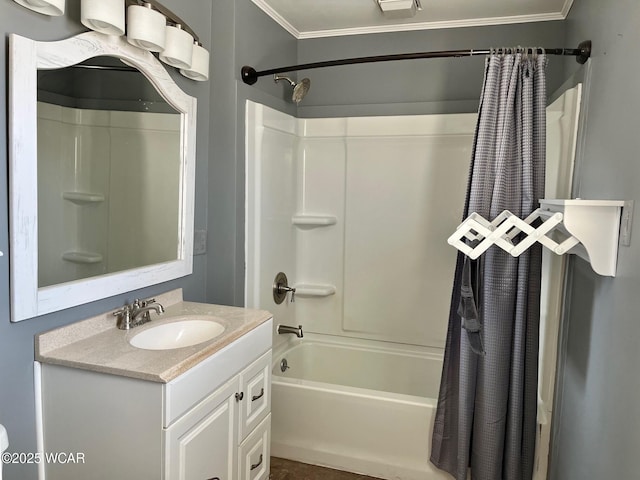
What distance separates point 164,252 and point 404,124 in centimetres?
160

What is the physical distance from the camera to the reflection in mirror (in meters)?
1.49

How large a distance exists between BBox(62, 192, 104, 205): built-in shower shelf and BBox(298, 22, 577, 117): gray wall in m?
1.64

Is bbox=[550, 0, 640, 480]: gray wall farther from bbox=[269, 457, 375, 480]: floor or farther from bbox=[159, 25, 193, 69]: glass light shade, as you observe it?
bbox=[159, 25, 193, 69]: glass light shade

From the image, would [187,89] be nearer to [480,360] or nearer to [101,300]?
[101,300]

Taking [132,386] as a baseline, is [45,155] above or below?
above

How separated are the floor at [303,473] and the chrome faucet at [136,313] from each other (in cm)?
107

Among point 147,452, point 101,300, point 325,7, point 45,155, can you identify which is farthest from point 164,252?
point 325,7

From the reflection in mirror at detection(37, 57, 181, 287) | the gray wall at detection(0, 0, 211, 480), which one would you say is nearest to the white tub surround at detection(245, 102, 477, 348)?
the reflection in mirror at detection(37, 57, 181, 287)

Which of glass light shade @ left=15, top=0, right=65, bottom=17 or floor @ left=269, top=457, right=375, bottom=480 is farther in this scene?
floor @ left=269, top=457, right=375, bottom=480

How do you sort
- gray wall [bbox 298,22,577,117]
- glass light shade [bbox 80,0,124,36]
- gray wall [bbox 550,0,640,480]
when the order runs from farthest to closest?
gray wall [bbox 298,22,577,117], glass light shade [bbox 80,0,124,36], gray wall [bbox 550,0,640,480]

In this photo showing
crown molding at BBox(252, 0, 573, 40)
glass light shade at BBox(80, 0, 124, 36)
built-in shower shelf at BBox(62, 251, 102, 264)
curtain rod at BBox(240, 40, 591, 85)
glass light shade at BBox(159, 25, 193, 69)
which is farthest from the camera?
crown molding at BBox(252, 0, 573, 40)

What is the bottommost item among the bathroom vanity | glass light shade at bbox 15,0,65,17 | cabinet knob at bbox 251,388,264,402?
cabinet knob at bbox 251,388,264,402

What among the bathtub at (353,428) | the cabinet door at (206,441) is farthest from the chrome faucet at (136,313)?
the bathtub at (353,428)

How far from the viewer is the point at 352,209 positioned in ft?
9.91
